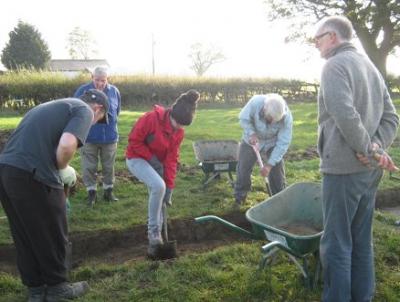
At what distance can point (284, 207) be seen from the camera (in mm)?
4773

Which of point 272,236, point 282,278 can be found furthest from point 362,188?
point 282,278

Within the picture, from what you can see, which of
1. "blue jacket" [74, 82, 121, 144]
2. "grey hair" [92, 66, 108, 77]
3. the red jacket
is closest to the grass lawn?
"blue jacket" [74, 82, 121, 144]

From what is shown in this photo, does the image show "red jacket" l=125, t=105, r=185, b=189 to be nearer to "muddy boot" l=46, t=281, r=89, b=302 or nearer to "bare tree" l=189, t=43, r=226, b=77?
"muddy boot" l=46, t=281, r=89, b=302

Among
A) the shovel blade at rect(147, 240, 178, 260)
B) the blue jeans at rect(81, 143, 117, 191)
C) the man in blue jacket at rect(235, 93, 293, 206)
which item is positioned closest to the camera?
the shovel blade at rect(147, 240, 178, 260)

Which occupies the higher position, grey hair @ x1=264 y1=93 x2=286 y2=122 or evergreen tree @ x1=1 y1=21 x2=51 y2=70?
evergreen tree @ x1=1 y1=21 x2=51 y2=70

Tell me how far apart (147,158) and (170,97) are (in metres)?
19.2

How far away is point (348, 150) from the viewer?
10.4ft

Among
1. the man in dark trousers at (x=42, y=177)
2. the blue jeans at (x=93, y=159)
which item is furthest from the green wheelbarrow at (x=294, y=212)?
the blue jeans at (x=93, y=159)

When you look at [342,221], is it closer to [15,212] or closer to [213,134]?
[15,212]

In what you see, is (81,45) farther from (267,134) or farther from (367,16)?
(267,134)

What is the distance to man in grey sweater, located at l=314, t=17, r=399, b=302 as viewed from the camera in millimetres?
3039

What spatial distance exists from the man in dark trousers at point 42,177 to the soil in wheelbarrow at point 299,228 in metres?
2.33

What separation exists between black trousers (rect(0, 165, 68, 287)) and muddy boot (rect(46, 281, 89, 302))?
2.7 inches

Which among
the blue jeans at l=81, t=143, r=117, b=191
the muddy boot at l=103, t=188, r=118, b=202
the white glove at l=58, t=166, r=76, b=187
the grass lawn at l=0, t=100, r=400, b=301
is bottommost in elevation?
the grass lawn at l=0, t=100, r=400, b=301
